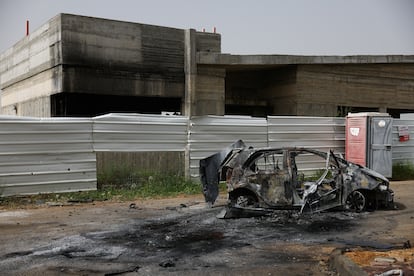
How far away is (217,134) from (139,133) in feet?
7.99

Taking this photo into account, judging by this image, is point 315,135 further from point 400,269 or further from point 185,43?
point 400,269

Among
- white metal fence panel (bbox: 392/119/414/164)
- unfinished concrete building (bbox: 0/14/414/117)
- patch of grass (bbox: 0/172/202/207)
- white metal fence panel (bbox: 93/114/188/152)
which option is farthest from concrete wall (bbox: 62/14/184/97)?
white metal fence panel (bbox: 392/119/414/164)

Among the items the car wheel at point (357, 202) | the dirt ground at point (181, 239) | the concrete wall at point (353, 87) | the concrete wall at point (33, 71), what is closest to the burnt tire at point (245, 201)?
the dirt ground at point (181, 239)

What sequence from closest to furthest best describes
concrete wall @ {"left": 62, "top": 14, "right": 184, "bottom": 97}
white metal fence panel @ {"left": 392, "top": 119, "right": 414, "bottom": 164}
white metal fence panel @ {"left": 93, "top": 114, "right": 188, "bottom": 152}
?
1. white metal fence panel @ {"left": 93, "top": 114, "right": 188, "bottom": 152}
2. concrete wall @ {"left": 62, "top": 14, "right": 184, "bottom": 97}
3. white metal fence panel @ {"left": 392, "top": 119, "right": 414, "bottom": 164}

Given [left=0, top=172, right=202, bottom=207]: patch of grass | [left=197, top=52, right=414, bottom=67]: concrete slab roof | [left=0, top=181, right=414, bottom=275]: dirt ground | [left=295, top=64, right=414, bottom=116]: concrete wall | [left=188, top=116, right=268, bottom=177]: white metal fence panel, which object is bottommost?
[left=0, top=181, right=414, bottom=275]: dirt ground

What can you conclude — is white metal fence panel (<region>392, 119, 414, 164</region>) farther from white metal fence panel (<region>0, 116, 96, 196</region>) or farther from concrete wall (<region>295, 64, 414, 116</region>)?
white metal fence panel (<region>0, 116, 96, 196</region>)

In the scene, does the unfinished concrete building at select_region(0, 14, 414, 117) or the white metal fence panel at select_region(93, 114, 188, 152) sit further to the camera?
the unfinished concrete building at select_region(0, 14, 414, 117)

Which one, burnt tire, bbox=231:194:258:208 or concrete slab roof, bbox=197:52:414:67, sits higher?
concrete slab roof, bbox=197:52:414:67

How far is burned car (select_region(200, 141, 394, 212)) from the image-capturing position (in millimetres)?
9125

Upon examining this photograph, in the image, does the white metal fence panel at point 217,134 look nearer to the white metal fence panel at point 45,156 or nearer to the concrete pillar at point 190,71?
the white metal fence panel at point 45,156

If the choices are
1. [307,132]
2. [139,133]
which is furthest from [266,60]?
[139,133]

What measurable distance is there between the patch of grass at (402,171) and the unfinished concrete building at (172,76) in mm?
4292

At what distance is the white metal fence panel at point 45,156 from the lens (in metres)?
11.4

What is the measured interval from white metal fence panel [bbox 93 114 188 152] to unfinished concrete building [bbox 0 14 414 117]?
438 centimetres
